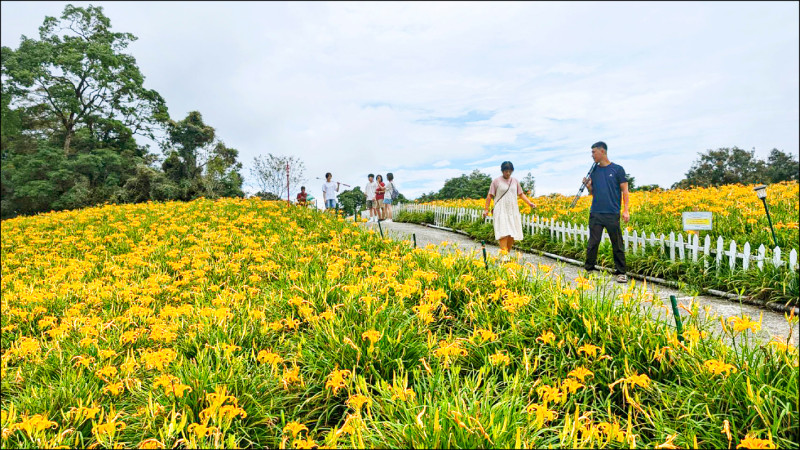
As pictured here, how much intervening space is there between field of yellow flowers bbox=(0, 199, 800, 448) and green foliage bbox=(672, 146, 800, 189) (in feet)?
109

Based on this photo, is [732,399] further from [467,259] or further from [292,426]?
[467,259]

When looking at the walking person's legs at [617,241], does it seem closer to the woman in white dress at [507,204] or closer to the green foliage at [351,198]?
the woman in white dress at [507,204]

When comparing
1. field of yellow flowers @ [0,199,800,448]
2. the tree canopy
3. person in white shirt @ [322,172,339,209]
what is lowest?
field of yellow flowers @ [0,199,800,448]

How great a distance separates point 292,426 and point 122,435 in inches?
45.7

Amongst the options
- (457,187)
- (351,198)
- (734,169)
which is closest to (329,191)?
(351,198)

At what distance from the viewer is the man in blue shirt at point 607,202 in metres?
5.98

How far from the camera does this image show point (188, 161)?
94.2 ft

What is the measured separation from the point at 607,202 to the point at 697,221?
1.21m

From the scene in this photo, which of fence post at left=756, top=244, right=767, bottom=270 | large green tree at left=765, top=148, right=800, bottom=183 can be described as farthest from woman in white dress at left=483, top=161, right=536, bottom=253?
large green tree at left=765, top=148, right=800, bottom=183

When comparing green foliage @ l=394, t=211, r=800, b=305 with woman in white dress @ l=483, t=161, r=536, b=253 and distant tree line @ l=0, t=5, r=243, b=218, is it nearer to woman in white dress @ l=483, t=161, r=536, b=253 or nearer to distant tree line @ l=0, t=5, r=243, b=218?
woman in white dress @ l=483, t=161, r=536, b=253

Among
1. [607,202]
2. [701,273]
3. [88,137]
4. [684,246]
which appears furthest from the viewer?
A: [88,137]

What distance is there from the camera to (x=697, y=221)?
5.78 meters

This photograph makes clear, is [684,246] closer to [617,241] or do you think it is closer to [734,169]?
[617,241]

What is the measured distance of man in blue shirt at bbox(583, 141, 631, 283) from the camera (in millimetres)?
5977
